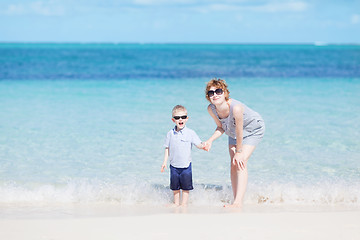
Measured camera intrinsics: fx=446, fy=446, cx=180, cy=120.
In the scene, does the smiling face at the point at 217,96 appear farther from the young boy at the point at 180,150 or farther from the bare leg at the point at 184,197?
the bare leg at the point at 184,197

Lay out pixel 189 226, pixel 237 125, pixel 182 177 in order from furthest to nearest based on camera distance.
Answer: pixel 182 177 < pixel 237 125 < pixel 189 226

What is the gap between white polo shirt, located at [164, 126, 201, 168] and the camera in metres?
5.02

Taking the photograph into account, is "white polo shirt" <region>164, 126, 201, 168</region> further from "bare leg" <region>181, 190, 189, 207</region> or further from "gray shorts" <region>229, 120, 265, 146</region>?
"gray shorts" <region>229, 120, 265, 146</region>

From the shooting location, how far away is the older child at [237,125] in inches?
186

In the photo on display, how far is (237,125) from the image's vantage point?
4707 mm

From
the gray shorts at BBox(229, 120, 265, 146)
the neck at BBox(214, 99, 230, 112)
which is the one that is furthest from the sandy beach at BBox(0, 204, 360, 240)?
the neck at BBox(214, 99, 230, 112)

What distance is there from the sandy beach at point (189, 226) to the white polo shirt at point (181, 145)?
2.19 feet

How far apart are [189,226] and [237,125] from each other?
1200 mm

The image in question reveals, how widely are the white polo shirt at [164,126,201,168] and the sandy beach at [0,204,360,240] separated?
26.2 inches

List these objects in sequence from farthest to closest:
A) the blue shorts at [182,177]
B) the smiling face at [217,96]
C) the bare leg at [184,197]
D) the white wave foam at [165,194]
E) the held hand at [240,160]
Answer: the white wave foam at [165,194] → the bare leg at [184,197] → the blue shorts at [182,177] → the held hand at [240,160] → the smiling face at [217,96]

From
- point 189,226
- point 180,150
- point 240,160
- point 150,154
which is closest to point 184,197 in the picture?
point 180,150

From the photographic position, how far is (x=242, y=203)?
534cm

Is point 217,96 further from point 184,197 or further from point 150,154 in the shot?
point 150,154

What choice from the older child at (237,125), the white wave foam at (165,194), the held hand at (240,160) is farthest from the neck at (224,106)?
the white wave foam at (165,194)
